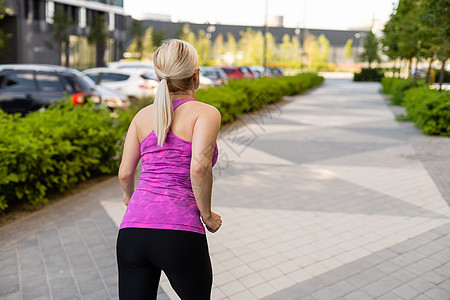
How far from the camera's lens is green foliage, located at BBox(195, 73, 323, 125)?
1248 cm

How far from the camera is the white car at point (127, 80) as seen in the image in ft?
51.7

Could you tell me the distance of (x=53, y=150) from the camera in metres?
5.68

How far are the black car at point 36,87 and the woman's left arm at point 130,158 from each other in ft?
28.0

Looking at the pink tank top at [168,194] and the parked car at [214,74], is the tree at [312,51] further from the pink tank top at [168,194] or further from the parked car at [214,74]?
the pink tank top at [168,194]

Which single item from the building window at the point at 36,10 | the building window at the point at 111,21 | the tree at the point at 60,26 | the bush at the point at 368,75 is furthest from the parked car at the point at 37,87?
the building window at the point at 111,21

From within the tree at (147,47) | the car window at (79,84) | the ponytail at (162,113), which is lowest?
the car window at (79,84)

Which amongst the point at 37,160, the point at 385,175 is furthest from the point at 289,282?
the point at 385,175

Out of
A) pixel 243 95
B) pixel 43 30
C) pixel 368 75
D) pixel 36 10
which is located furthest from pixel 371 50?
pixel 243 95

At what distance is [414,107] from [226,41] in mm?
79714

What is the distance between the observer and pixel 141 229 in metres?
2.04

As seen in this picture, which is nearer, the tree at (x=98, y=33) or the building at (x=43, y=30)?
the building at (x=43, y=30)

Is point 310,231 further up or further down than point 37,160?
further down

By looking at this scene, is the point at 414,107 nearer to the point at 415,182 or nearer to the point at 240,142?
the point at 240,142

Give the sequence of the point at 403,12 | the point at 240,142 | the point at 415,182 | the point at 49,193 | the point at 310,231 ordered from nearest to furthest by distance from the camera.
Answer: the point at 310,231
the point at 49,193
the point at 415,182
the point at 240,142
the point at 403,12
